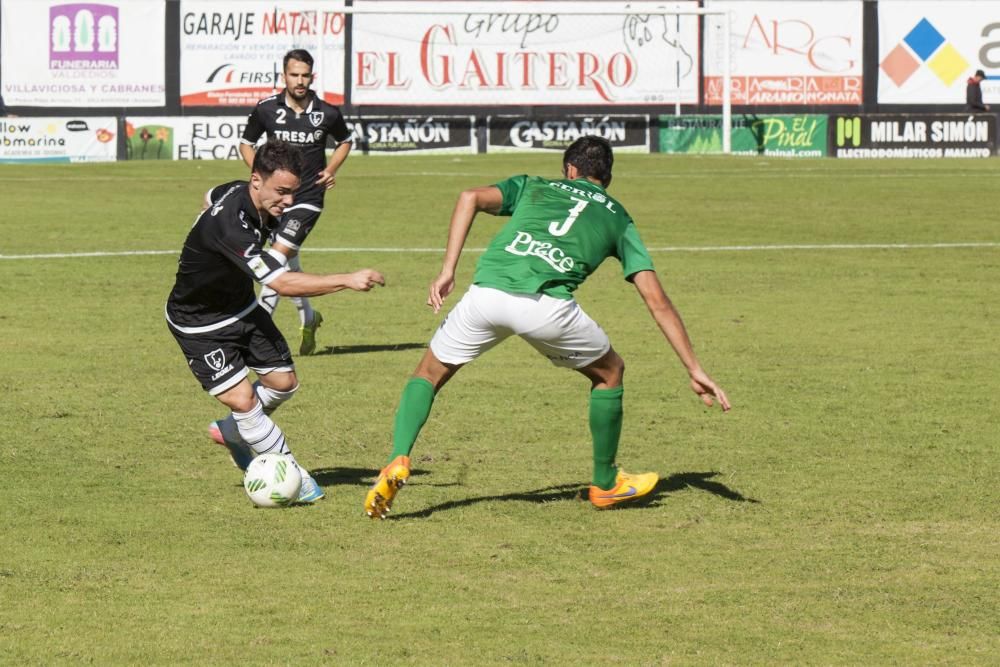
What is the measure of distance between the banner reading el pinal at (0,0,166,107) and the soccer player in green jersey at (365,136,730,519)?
151 ft

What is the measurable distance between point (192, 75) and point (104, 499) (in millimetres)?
45199

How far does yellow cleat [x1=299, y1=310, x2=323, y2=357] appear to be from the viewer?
1328cm

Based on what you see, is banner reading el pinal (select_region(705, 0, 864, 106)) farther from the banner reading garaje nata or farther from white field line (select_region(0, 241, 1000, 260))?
white field line (select_region(0, 241, 1000, 260))

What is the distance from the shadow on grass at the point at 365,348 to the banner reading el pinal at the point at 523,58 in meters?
39.0

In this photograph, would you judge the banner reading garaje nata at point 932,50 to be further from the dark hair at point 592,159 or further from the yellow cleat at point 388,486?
the yellow cleat at point 388,486

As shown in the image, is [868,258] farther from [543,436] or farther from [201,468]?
[201,468]

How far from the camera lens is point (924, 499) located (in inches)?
328

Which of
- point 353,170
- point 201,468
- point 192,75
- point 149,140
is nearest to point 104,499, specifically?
point 201,468

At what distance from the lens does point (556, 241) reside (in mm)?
7770

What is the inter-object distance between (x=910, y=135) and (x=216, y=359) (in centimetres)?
3744

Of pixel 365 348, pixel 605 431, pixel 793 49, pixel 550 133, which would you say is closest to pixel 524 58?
pixel 793 49

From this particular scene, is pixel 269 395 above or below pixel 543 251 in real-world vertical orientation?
below

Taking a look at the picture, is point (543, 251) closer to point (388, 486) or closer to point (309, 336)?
point (388, 486)

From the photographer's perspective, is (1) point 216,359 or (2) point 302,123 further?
(2) point 302,123
